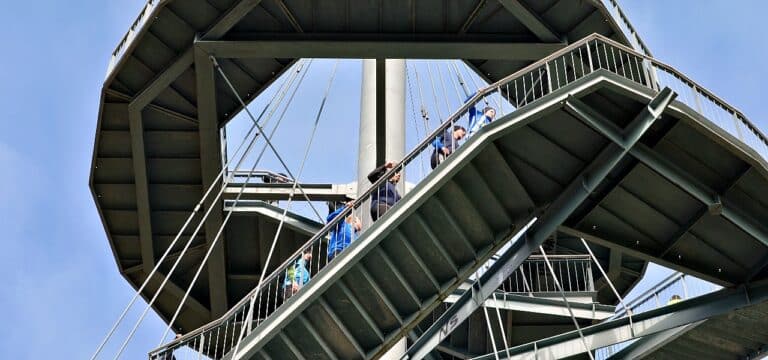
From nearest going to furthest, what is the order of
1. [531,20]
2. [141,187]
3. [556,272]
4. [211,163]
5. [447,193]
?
[447,193] → [531,20] → [211,163] → [141,187] → [556,272]

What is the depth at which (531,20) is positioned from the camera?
20.7 m

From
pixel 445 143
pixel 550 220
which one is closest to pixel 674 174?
pixel 550 220

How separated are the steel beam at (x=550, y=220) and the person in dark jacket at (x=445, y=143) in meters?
1.79

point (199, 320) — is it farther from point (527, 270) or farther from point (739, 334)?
point (739, 334)

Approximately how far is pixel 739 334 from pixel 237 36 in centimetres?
1042

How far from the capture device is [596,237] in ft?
59.6

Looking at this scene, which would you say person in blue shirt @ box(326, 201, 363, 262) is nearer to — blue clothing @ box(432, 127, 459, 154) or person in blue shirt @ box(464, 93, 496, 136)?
blue clothing @ box(432, 127, 459, 154)

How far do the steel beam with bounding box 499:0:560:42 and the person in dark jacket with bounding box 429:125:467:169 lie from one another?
11.3 feet


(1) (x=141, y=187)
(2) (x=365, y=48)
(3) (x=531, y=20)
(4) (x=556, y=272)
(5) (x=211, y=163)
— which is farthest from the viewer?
(4) (x=556, y=272)

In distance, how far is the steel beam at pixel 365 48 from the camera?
20781 mm

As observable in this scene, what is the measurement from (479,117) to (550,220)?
1.94m

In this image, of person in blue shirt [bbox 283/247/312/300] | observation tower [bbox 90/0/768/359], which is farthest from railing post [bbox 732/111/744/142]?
person in blue shirt [bbox 283/247/312/300]

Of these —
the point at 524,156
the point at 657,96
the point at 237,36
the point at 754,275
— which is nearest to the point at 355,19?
the point at 237,36

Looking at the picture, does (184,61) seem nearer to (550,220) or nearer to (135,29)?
(135,29)
